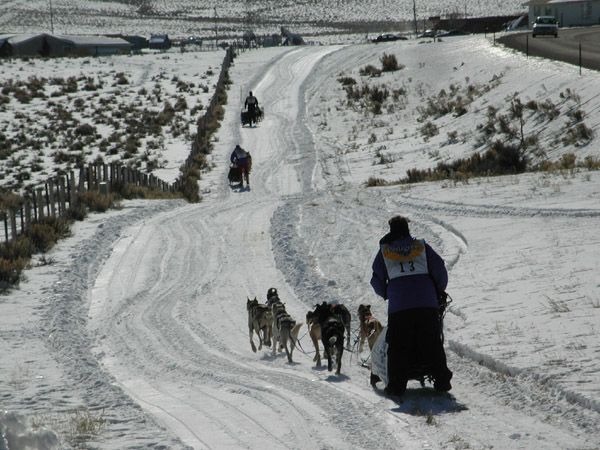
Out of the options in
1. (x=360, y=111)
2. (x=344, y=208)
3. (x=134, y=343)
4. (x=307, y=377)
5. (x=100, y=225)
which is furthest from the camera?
(x=360, y=111)

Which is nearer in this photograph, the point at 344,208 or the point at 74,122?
the point at 344,208

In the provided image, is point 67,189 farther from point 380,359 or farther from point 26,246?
point 380,359

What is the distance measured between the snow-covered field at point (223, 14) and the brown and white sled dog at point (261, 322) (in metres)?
119

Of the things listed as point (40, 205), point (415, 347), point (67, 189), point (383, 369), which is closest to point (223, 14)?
point (67, 189)

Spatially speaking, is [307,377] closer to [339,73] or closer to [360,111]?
[360,111]

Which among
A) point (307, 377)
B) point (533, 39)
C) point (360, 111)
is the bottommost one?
point (307, 377)

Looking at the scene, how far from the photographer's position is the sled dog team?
1101 centimetres

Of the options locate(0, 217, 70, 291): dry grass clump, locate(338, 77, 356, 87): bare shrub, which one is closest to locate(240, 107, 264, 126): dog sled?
locate(338, 77, 356, 87): bare shrub

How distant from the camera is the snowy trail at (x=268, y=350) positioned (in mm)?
8688

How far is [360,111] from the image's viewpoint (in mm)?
49625

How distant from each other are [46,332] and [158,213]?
1151cm

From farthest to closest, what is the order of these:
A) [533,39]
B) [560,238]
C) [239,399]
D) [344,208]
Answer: [533,39] < [344,208] < [560,238] < [239,399]

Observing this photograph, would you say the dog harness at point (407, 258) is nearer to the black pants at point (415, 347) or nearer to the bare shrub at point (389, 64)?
the black pants at point (415, 347)

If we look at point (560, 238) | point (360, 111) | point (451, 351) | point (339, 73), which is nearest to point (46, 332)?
point (451, 351)
